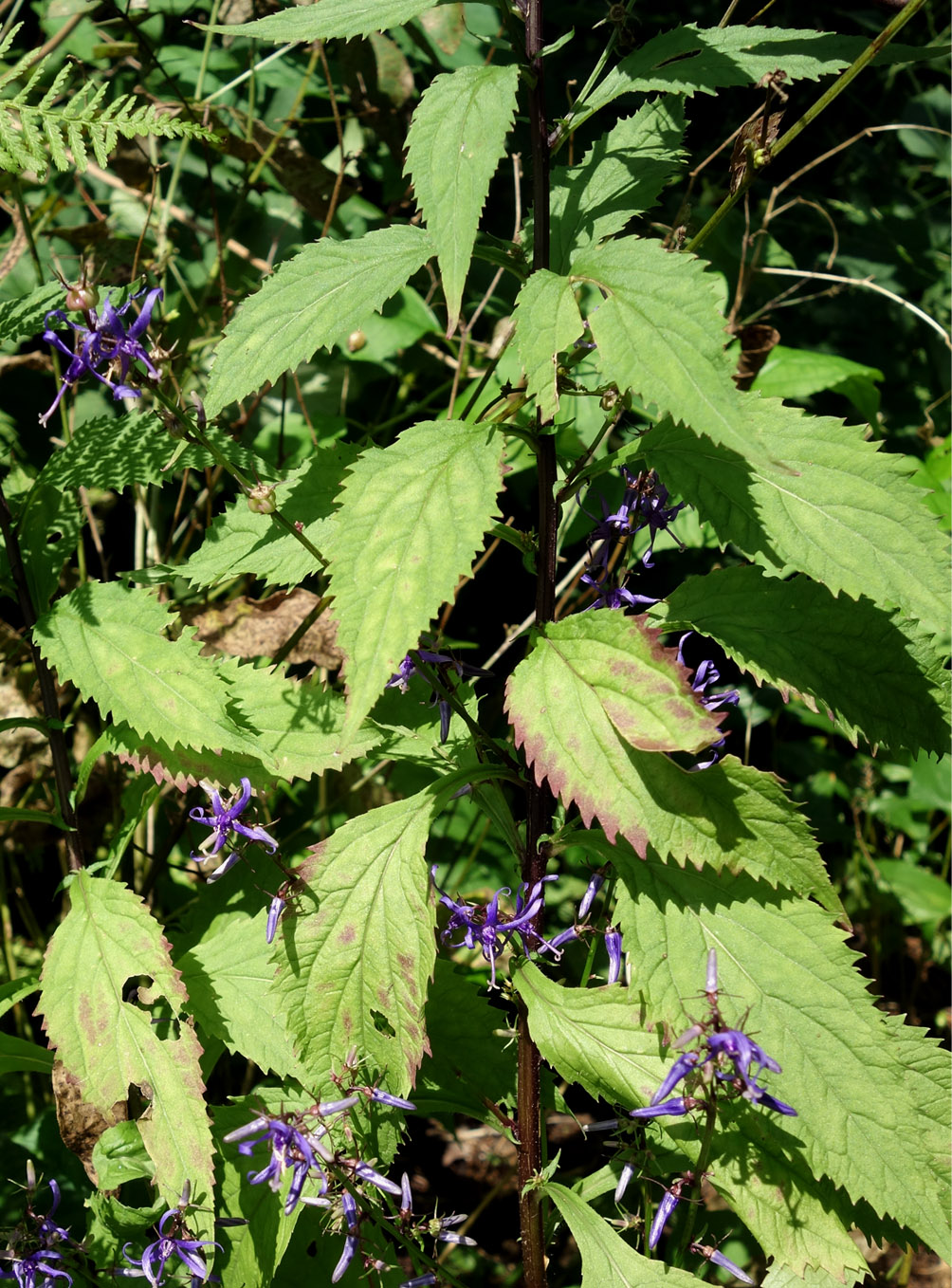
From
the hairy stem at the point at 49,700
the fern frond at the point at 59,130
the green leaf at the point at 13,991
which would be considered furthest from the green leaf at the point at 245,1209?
the fern frond at the point at 59,130

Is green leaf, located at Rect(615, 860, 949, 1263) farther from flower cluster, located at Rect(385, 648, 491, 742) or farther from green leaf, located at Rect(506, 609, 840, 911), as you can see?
flower cluster, located at Rect(385, 648, 491, 742)

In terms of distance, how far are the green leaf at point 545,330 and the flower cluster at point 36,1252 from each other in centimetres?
115

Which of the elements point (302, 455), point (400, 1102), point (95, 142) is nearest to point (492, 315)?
point (302, 455)

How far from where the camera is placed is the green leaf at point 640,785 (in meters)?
1.06

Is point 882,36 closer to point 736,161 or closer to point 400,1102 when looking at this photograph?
point 736,161

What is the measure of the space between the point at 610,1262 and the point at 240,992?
0.58m

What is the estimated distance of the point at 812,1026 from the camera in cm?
114

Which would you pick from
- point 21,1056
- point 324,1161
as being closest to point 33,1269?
point 21,1056

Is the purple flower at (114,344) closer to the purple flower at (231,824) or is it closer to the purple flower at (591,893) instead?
the purple flower at (231,824)

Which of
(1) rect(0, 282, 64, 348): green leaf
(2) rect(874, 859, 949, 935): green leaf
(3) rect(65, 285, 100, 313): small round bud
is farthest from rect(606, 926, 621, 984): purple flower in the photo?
(2) rect(874, 859, 949, 935): green leaf

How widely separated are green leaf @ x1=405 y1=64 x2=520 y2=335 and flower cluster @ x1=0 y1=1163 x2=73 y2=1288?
3.90ft

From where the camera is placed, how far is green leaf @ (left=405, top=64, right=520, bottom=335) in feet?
3.04

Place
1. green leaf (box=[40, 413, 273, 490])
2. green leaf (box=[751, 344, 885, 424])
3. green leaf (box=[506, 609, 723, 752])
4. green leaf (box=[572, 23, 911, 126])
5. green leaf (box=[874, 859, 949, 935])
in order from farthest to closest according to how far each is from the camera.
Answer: green leaf (box=[874, 859, 949, 935]) → green leaf (box=[751, 344, 885, 424]) → green leaf (box=[40, 413, 273, 490]) → green leaf (box=[572, 23, 911, 126]) → green leaf (box=[506, 609, 723, 752])

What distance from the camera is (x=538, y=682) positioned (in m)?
1.11
